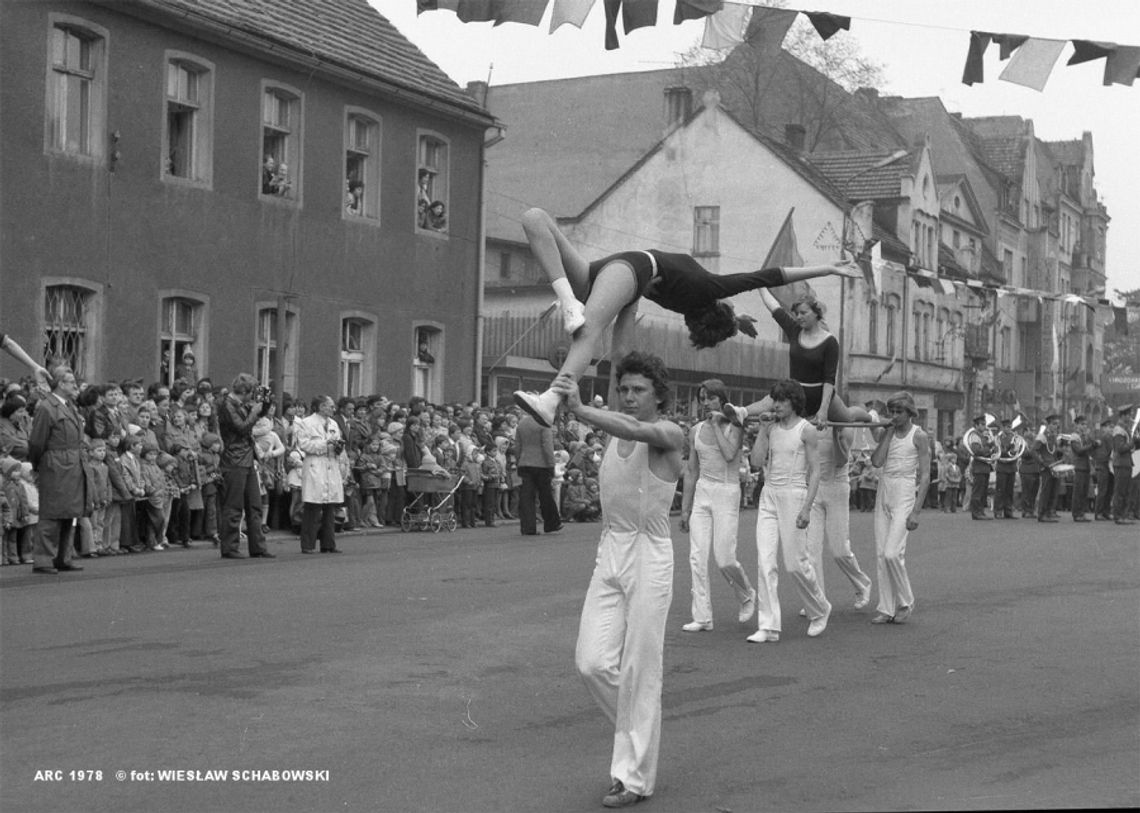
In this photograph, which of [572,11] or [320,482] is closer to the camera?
[572,11]

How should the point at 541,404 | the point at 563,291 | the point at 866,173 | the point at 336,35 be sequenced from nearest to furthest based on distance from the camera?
1. the point at 541,404
2. the point at 563,291
3. the point at 336,35
4. the point at 866,173

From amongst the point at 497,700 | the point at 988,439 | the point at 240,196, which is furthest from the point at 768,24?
the point at 988,439

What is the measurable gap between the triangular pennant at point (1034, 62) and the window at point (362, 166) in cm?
1824

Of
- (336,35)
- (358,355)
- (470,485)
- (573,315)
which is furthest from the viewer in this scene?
(358,355)

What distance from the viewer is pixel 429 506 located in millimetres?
23891

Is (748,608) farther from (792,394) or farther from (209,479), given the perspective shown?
(209,479)

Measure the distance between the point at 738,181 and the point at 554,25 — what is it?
120ft

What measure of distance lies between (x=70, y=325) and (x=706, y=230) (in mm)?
26345

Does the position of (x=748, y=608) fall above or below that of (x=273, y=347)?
below

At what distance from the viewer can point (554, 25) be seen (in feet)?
35.9

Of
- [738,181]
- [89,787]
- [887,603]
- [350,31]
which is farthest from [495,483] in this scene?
[738,181]

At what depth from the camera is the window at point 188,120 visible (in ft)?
80.4

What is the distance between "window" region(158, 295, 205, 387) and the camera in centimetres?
2434

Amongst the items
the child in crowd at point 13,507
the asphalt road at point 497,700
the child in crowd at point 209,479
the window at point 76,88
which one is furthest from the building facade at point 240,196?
the asphalt road at point 497,700
